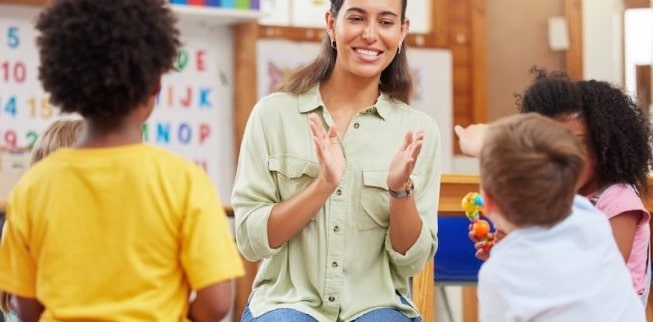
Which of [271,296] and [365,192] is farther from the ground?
[365,192]

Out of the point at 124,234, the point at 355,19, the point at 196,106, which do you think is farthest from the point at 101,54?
the point at 196,106

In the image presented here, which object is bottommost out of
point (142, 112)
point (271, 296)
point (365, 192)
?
point (271, 296)

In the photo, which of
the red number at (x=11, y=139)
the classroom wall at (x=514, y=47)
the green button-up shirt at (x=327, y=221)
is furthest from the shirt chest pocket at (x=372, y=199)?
the classroom wall at (x=514, y=47)

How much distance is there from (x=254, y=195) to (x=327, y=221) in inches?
6.2

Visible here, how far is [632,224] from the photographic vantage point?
232cm

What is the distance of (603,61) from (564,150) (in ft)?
12.6

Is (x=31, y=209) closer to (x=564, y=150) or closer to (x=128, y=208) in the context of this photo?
(x=128, y=208)

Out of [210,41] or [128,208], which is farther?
[210,41]

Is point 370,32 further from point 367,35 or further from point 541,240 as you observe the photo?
point 541,240

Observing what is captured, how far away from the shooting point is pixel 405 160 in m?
2.10

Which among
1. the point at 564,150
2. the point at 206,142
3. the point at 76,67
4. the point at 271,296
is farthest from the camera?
the point at 206,142

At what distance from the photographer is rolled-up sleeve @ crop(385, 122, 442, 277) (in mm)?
2262

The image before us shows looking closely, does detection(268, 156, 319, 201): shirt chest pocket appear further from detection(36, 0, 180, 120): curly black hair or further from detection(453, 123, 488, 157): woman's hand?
Answer: detection(36, 0, 180, 120): curly black hair

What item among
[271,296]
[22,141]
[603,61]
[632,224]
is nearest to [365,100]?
[271,296]
